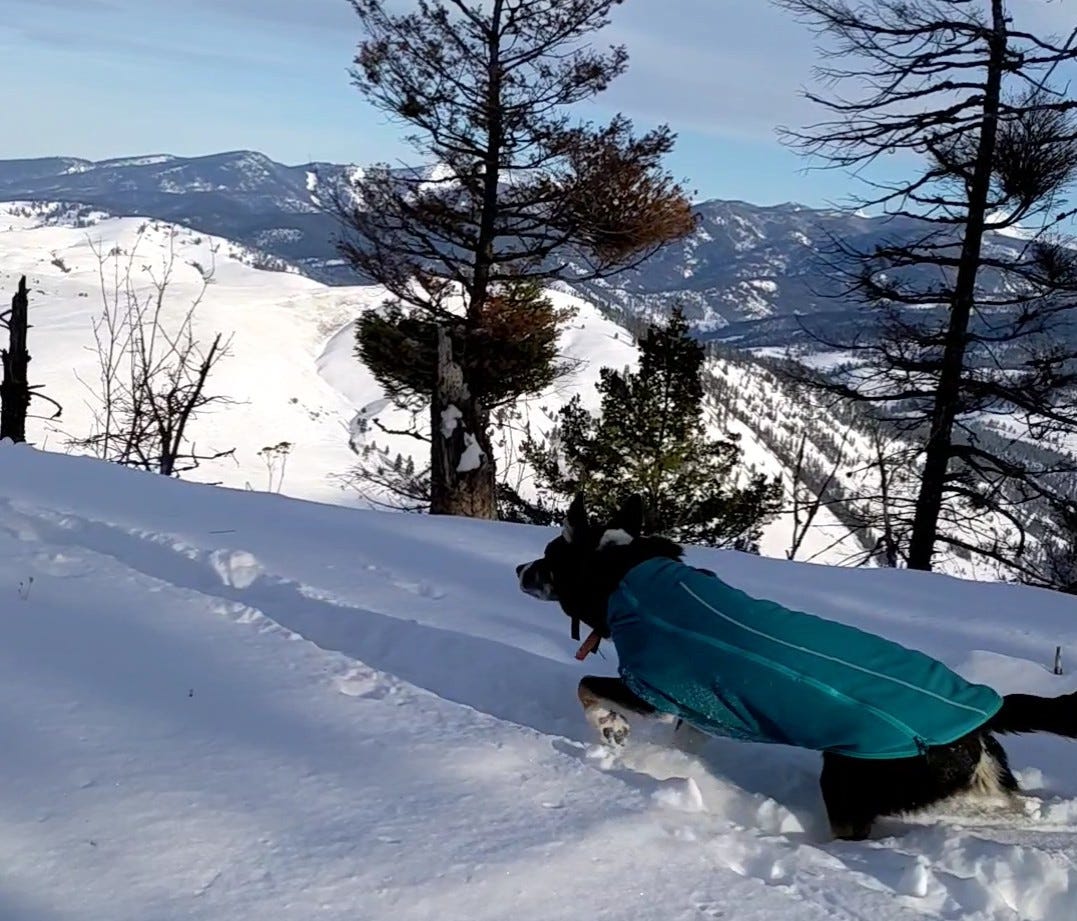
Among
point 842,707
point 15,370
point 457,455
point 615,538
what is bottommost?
point 842,707

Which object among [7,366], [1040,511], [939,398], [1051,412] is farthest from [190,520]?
[1040,511]

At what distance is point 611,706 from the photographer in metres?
3.49

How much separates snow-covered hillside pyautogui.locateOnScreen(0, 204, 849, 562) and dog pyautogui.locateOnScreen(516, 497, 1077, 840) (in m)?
37.7

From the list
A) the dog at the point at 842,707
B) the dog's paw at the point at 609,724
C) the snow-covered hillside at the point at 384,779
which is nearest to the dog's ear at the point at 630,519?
the dog at the point at 842,707

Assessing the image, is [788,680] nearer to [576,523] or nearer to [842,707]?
[842,707]

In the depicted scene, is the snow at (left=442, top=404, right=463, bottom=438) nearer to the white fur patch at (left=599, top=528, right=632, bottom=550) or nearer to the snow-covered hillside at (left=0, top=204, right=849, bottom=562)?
the white fur patch at (left=599, top=528, right=632, bottom=550)

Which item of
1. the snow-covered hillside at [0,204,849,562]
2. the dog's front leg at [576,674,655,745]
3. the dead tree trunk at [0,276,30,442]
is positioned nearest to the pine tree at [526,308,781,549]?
the dead tree trunk at [0,276,30,442]

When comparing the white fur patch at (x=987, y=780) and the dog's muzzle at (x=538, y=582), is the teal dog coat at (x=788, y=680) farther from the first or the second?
the dog's muzzle at (x=538, y=582)

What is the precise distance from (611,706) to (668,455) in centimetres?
1427

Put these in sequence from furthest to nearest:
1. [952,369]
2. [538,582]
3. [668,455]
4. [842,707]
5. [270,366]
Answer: [270,366], [668,455], [952,369], [538,582], [842,707]

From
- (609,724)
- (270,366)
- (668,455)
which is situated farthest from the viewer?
(270,366)

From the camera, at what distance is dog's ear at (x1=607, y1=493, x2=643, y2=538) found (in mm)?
4004

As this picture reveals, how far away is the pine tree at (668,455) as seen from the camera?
17.3 m

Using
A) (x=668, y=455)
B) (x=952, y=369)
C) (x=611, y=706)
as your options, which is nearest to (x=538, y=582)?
(x=611, y=706)
